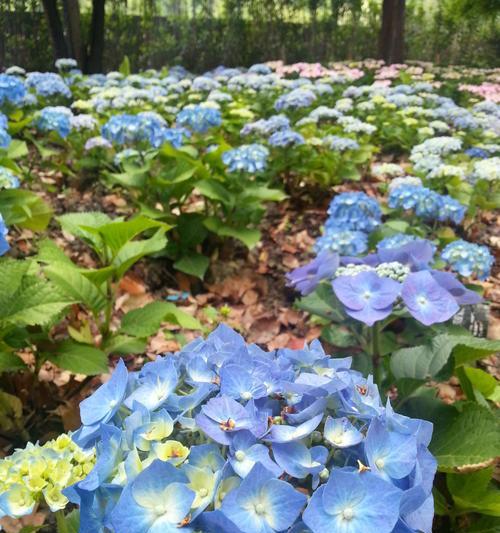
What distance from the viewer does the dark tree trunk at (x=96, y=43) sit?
764 cm

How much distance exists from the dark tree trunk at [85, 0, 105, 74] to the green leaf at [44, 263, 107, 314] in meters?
6.55

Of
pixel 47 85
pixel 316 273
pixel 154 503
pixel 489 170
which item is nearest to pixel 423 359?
Answer: pixel 316 273

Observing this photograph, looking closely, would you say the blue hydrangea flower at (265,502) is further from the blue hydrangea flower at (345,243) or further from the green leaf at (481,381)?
the blue hydrangea flower at (345,243)

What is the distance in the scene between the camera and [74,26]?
7434 millimetres

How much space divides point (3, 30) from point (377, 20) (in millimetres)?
7919

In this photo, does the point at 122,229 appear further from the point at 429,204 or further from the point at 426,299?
the point at 429,204

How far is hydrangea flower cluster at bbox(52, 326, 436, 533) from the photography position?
713 mm

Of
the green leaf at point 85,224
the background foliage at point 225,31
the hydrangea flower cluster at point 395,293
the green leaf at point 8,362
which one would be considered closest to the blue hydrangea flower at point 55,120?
the green leaf at point 85,224

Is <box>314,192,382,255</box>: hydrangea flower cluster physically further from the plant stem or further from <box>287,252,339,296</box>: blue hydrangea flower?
the plant stem

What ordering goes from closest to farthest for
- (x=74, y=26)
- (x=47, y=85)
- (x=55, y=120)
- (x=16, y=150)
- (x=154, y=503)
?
(x=154, y=503)
(x=16, y=150)
(x=55, y=120)
(x=47, y=85)
(x=74, y=26)

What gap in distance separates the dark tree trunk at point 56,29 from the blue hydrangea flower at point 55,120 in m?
4.02

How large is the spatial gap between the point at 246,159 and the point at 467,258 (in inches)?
48.8

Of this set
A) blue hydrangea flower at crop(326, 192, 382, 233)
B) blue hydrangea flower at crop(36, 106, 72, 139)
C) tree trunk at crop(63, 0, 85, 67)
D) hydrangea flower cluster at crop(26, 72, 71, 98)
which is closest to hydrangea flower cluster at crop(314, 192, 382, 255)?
blue hydrangea flower at crop(326, 192, 382, 233)

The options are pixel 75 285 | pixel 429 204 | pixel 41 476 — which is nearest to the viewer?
pixel 41 476
